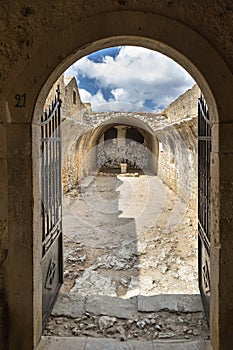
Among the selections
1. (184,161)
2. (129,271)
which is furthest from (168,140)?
(129,271)

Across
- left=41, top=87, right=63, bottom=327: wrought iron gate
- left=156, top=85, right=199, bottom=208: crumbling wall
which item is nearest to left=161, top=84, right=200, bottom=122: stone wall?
left=156, top=85, right=199, bottom=208: crumbling wall

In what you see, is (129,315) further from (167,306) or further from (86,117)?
(86,117)

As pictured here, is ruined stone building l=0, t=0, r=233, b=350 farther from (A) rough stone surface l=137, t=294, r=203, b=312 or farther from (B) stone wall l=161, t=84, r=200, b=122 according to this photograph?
(B) stone wall l=161, t=84, r=200, b=122

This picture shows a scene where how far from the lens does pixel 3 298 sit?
2846 mm

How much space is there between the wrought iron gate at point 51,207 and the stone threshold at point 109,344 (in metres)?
0.32

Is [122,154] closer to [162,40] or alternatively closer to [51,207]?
[51,207]

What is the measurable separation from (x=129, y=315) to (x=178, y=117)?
355 inches

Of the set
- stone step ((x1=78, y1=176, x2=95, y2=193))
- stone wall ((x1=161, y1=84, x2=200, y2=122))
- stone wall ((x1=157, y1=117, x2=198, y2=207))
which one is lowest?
stone step ((x1=78, y1=176, x2=95, y2=193))

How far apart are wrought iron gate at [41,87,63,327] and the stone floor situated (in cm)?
29

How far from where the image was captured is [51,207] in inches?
150

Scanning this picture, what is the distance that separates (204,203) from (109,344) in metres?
1.90

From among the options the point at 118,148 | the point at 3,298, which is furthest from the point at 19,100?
the point at 118,148

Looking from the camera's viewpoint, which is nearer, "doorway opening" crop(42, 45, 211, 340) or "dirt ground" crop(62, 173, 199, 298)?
"doorway opening" crop(42, 45, 211, 340)

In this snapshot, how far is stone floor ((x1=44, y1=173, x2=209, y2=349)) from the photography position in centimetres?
337
